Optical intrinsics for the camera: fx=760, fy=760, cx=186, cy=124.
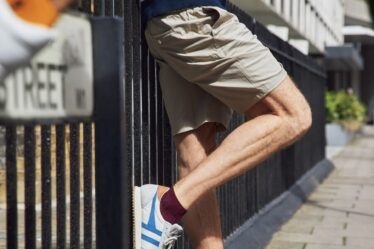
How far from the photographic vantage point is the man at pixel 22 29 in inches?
41.1

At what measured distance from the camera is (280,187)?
21.6 feet

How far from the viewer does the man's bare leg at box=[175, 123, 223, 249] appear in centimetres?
287

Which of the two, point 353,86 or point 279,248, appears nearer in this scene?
point 279,248

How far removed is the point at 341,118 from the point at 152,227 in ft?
60.7

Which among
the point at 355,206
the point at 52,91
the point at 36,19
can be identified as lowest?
the point at 355,206

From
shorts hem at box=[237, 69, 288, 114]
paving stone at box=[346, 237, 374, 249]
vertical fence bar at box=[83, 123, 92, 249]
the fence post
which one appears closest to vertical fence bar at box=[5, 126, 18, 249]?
vertical fence bar at box=[83, 123, 92, 249]

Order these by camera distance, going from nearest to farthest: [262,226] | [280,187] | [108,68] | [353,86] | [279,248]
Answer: [108,68] → [279,248] → [262,226] → [280,187] → [353,86]

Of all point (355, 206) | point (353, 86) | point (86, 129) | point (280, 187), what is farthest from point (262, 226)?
point (353, 86)

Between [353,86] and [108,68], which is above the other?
[108,68]

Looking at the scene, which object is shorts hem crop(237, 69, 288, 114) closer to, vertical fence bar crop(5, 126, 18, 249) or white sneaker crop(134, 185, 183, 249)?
white sneaker crop(134, 185, 183, 249)

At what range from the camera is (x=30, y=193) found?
199 centimetres

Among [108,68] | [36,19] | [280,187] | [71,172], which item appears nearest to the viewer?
[36,19]

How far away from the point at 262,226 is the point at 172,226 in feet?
8.24

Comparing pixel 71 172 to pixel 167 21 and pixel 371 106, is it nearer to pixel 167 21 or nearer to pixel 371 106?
pixel 167 21
